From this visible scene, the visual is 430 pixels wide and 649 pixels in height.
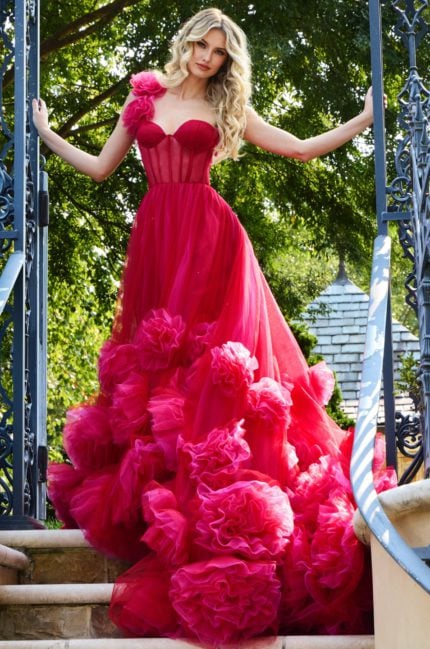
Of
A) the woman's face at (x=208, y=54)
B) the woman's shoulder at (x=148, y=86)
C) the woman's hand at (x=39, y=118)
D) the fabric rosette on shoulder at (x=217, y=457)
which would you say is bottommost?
the fabric rosette on shoulder at (x=217, y=457)

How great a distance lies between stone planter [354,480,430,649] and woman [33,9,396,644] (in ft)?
1.23

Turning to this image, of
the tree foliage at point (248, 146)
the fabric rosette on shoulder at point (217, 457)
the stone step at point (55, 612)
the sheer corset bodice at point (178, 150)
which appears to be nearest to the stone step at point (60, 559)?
the stone step at point (55, 612)

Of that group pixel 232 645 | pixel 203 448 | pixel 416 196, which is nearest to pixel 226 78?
pixel 416 196

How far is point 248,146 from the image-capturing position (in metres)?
11.7

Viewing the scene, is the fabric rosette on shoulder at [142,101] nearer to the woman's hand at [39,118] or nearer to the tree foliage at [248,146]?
the woman's hand at [39,118]

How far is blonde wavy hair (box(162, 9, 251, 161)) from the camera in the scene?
5.29 meters

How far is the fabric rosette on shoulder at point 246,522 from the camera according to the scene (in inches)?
158

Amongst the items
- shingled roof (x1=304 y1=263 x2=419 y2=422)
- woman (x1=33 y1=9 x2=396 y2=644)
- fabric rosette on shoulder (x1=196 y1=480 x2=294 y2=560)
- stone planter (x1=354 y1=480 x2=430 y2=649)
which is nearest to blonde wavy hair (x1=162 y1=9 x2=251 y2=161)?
woman (x1=33 y1=9 x2=396 y2=644)

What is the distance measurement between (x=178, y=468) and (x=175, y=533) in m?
0.34

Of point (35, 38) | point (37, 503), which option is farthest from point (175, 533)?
point (35, 38)

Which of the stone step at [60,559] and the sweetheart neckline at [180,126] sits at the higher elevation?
the sweetheart neckline at [180,126]

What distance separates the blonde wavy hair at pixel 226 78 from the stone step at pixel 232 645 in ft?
7.47

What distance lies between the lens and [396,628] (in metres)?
3.49

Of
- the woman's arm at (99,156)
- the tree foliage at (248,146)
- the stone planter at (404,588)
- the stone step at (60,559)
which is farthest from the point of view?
the tree foliage at (248,146)
